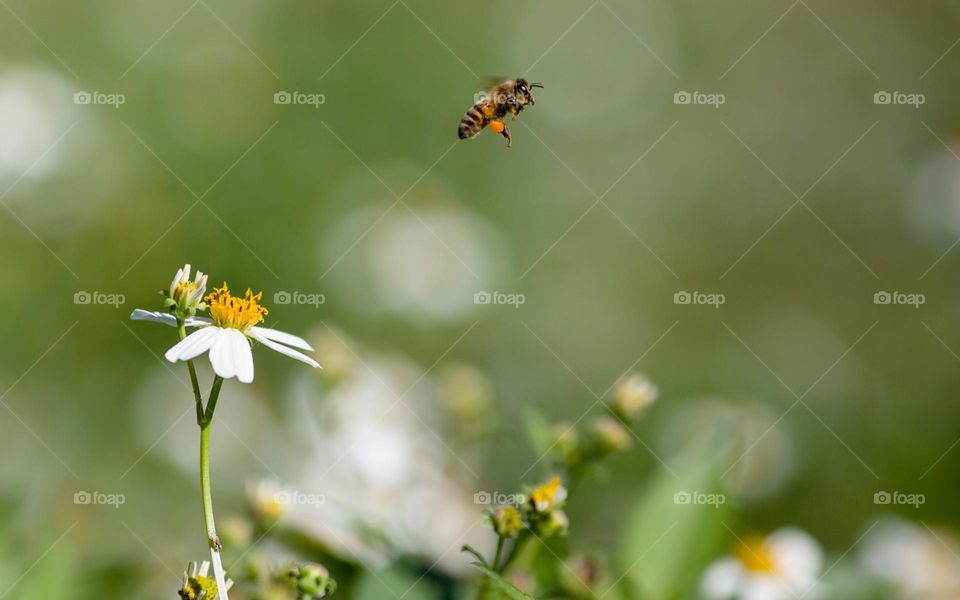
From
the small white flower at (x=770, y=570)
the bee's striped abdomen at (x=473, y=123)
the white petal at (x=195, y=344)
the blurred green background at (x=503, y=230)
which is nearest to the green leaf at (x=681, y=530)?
the small white flower at (x=770, y=570)

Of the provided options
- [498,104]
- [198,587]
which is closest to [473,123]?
[498,104]

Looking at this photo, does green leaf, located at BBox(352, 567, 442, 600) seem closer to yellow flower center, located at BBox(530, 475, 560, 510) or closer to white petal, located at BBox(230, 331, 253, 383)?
yellow flower center, located at BBox(530, 475, 560, 510)

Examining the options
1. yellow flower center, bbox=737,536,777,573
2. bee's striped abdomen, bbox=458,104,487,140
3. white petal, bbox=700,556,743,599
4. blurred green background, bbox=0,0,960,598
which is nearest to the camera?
white petal, bbox=700,556,743,599

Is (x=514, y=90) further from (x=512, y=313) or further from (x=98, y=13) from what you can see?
(x=98, y=13)

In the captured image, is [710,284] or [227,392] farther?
[710,284]

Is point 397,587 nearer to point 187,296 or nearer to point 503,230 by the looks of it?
point 187,296

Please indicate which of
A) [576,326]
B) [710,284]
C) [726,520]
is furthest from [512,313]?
[726,520]

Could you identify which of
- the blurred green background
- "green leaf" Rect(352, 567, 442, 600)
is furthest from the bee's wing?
"green leaf" Rect(352, 567, 442, 600)
